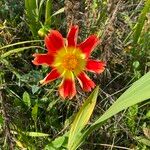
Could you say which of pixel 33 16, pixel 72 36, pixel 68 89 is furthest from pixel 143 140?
pixel 33 16

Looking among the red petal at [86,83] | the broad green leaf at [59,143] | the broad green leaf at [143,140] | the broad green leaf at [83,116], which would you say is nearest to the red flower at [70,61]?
the red petal at [86,83]

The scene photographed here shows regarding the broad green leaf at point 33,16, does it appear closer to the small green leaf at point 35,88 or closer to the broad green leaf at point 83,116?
the small green leaf at point 35,88

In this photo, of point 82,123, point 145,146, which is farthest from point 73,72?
point 145,146

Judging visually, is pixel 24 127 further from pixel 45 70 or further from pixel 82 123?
pixel 82 123

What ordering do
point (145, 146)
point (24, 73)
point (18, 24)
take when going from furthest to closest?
point (18, 24), point (24, 73), point (145, 146)

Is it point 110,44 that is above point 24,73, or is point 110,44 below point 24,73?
above

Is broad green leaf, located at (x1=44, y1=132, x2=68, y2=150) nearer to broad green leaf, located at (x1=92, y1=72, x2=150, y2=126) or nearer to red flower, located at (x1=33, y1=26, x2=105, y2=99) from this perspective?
red flower, located at (x1=33, y1=26, x2=105, y2=99)
